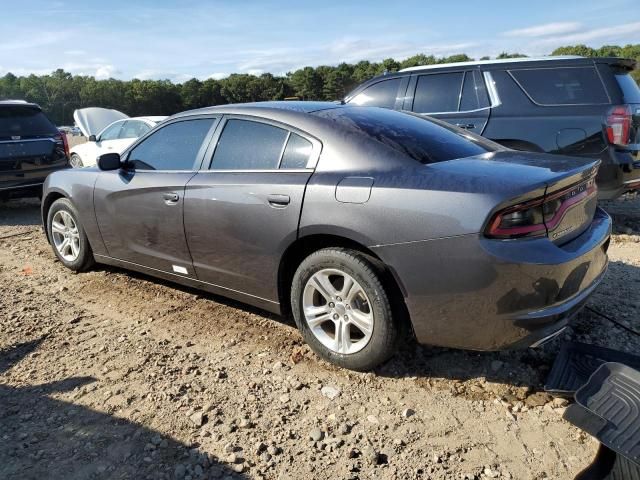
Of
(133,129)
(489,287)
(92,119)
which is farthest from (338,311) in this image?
(92,119)

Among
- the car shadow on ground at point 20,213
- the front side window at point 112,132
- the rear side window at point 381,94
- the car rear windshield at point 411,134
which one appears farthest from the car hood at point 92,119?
the car rear windshield at point 411,134

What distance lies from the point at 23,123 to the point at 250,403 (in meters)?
7.08

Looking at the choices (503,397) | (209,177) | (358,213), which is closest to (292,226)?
(358,213)

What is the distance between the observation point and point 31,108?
819 centimetres

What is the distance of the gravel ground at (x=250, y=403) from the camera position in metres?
2.34

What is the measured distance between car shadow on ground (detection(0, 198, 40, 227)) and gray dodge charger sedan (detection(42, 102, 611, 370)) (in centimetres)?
421

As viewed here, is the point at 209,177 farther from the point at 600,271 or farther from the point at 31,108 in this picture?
the point at 31,108

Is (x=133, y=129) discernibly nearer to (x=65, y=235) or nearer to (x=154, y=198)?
(x=65, y=235)

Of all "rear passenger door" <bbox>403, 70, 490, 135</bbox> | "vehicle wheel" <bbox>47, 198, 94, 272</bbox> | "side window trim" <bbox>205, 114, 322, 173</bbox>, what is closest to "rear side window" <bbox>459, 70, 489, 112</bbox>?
"rear passenger door" <bbox>403, 70, 490, 135</bbox>

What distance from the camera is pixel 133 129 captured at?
36.0 ft

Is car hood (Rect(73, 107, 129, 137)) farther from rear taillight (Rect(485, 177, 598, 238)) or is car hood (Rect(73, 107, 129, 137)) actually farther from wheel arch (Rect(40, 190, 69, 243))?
rear taillight (Rect(485, 177, 598, 238))

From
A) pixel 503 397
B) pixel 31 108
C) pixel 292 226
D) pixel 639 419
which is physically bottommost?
pixel 503 397

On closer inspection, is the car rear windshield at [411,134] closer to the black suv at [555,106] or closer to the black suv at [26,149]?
the black suv at [555,106]

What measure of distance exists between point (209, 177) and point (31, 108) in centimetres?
616
